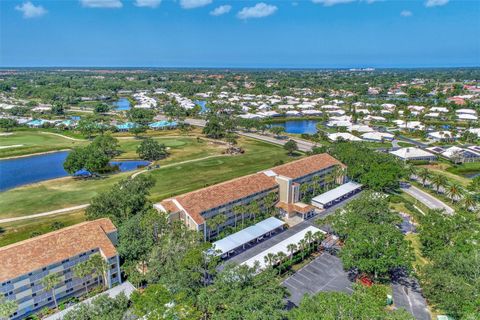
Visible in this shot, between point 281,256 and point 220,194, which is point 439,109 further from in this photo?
point 281,256

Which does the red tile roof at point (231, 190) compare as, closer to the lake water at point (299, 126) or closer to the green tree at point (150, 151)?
the green tree at point (150, 151)

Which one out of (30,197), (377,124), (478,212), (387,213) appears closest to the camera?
(387,213)

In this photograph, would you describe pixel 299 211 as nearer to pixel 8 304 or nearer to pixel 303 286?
pixel 303 286

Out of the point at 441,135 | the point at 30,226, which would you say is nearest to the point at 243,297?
the point at 30,226

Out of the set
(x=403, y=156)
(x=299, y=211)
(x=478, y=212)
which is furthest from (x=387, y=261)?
(x=403, y=156)

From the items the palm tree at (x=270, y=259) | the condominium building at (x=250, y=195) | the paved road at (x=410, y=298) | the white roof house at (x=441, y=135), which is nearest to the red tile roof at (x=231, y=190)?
the condominium building at (x=250, y=195)
